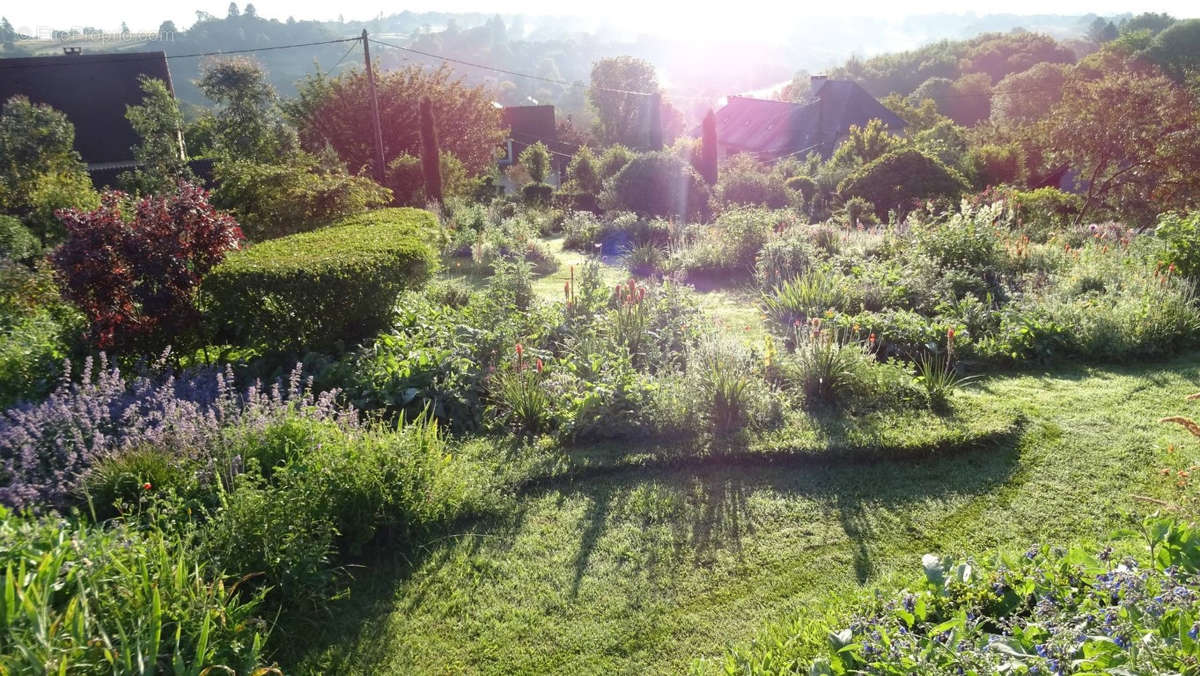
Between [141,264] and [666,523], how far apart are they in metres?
4.95

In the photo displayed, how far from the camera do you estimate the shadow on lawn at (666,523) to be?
3.17 meters

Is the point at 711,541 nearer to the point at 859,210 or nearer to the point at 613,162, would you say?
the point at 859,210

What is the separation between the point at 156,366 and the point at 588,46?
21315cm

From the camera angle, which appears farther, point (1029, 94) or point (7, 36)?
point (7, 36)

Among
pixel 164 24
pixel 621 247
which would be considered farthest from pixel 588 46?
pixel 621 247

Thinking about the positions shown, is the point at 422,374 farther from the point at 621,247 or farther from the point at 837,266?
the point at 621,247

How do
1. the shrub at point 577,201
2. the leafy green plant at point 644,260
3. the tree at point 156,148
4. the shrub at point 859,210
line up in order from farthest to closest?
the shrub at point 577,201 → the tree at point 156,148 → the shrub at point 859,210 → the leafy green plant at point 644,260

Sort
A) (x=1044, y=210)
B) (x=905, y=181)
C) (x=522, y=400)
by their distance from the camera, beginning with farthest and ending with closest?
(x=905, y=181)
(x=1044, y=210)
(x=522, y=400)

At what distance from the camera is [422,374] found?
5.32 metres

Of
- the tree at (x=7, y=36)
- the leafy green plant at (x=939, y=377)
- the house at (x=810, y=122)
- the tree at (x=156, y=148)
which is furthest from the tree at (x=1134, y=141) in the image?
the tree at (x=7, y=36)

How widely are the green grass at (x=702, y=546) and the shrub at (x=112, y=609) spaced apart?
47 centimetres

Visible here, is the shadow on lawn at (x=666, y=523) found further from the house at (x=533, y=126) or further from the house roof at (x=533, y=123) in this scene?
the house roof at (x=533, y=123)

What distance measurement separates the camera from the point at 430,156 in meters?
17.8

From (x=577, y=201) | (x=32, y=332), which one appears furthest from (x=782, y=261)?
(x=577, y=201)
